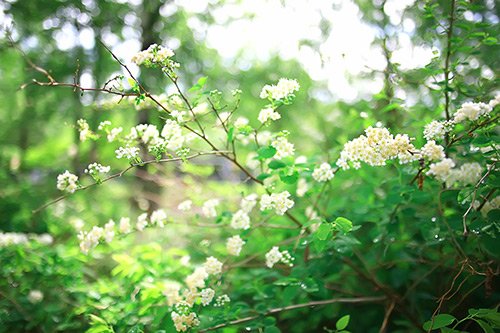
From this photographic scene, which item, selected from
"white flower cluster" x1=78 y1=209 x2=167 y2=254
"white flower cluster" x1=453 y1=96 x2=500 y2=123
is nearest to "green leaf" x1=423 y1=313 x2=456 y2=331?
"white flower cluster" x1=453 y1=96 x2=500 y2=123

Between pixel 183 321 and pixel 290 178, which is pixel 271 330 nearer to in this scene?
pixel 183 321

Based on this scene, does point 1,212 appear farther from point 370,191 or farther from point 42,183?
point 370,191

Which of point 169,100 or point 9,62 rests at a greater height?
point 9,62

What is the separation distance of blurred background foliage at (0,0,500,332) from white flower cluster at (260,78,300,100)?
0.55 meters

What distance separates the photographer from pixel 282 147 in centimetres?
173

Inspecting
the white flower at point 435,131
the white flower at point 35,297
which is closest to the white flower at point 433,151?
the white flower at point 435,131

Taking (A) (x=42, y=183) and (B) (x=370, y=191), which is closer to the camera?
(B) (x=370, y=191)

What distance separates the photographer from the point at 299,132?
14.9 feet

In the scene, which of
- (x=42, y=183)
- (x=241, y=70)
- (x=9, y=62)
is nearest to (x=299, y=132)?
(x=241, y=70)

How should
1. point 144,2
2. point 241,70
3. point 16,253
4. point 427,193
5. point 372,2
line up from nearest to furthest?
1. point 427,193
2. point 16,253
3. point 372,2
4. point 144,2
5. point 241,70

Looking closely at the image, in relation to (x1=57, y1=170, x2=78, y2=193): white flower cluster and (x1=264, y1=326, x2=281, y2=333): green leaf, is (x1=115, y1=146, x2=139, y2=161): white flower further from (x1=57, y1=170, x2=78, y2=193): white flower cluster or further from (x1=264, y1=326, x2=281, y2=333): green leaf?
(x1=264, y1=326, x2=281, y2=333): green leaf

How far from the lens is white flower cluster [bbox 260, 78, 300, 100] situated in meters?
1.59

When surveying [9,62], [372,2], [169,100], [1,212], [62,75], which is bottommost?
[169,100]

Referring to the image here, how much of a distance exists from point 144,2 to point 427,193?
3.23m
